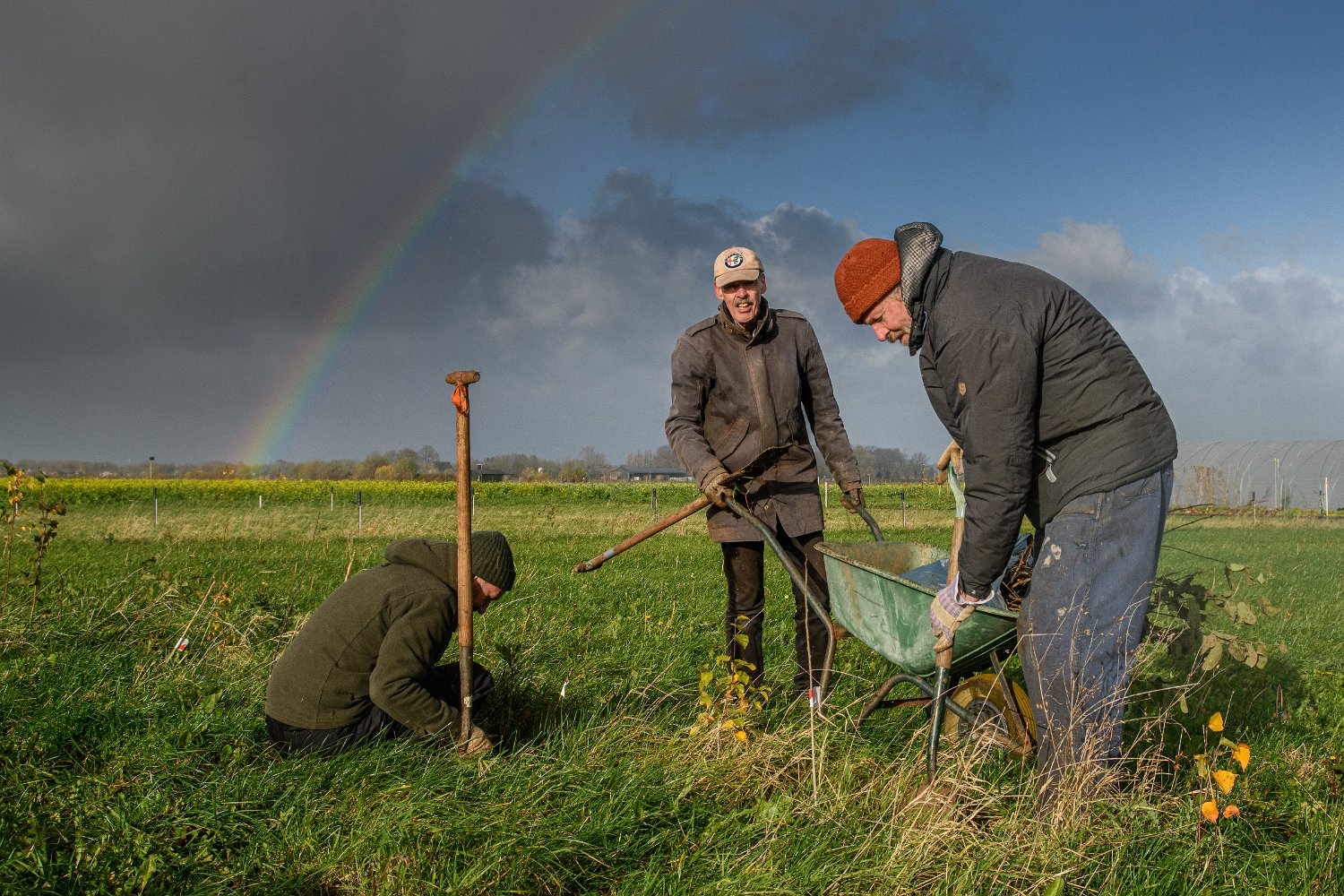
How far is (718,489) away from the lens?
146 inches

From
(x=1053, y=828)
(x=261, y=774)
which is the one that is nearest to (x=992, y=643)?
(x=1053, y=828)

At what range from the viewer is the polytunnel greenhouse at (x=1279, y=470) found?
3353 centimetres

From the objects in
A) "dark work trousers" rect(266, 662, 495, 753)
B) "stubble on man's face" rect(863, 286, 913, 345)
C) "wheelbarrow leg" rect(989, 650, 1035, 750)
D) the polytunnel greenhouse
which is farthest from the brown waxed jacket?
the polytunnel greenhouse

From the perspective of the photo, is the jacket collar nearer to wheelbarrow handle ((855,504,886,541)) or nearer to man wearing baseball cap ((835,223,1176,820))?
man wearing baseball cap ((835,223,1176,820))

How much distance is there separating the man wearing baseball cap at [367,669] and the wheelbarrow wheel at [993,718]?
5.73 ft

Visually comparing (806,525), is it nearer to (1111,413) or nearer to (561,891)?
(1111,413)

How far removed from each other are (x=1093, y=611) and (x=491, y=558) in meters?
2.07

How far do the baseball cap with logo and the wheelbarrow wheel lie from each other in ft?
6.41

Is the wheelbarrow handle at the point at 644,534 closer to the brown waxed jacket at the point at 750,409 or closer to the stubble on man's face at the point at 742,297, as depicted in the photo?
the brown waxed jacket at the point at 750,409

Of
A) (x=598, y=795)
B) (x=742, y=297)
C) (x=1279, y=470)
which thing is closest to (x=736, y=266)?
(x=742, y=297)

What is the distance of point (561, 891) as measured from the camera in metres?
2.42

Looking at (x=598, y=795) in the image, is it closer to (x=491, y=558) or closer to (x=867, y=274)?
(x=491, y=558)

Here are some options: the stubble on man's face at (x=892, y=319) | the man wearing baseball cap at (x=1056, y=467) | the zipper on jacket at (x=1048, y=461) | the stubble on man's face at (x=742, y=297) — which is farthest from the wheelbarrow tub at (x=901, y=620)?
the stubble on man's face at (x=742, y=297)

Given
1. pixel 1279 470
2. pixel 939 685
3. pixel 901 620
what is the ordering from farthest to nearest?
1. pixel 1279 470
2. pixel 901 620
3. pixel 939 685
